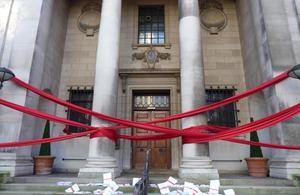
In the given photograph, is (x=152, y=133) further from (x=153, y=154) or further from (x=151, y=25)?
(x=151, y=25)

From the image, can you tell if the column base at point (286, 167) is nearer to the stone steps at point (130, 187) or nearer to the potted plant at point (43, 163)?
the stone steps at point (130, 187)

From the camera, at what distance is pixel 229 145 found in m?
10.2

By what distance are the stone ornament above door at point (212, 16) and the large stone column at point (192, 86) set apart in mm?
Result: 3452

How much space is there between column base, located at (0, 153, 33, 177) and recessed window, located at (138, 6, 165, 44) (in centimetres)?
783

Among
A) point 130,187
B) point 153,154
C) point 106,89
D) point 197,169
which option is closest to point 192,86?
point 197,169

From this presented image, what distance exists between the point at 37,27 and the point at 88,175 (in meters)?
6.23

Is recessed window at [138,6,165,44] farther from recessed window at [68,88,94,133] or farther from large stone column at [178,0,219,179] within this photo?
recessed window at [68,88,94,133]

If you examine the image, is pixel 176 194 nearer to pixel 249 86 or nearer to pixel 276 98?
pixel 276 98

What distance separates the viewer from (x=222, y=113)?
10.7m

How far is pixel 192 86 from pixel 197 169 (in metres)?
2.72

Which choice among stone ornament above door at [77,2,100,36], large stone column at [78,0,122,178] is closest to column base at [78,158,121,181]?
large stone column at [78,0,122,178]

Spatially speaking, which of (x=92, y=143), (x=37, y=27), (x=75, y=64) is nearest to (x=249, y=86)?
(x=92, y=143)

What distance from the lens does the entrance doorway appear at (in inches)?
415

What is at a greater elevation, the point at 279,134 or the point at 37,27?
the point at 37,27
